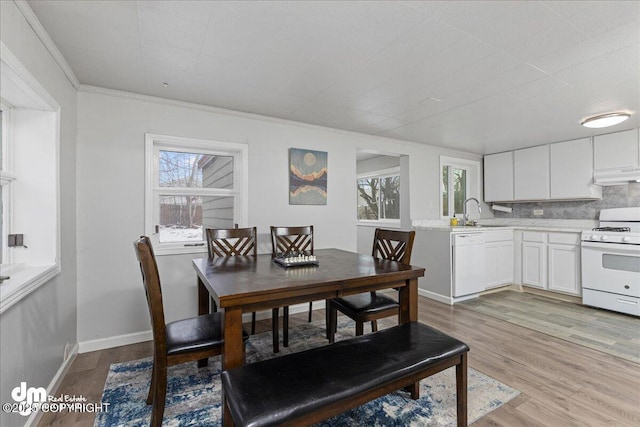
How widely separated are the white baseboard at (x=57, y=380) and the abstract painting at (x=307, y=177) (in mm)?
2365

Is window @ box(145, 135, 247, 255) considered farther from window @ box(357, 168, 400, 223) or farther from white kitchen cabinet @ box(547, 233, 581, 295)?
white kitchen cabinet @ box(547, 233, 581, 295)

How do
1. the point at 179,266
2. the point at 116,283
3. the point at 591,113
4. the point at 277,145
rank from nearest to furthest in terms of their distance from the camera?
1. the point at 116,283
2. the point at 179,266
3. the point at 591,113
4. the point at 277,145

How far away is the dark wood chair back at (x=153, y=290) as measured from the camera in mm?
1441

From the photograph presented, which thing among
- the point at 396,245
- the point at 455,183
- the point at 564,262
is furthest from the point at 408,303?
the point at 455,183

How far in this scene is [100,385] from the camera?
6.70 feet

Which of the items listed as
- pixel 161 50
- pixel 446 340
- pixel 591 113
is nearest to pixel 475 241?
pixel 591 113

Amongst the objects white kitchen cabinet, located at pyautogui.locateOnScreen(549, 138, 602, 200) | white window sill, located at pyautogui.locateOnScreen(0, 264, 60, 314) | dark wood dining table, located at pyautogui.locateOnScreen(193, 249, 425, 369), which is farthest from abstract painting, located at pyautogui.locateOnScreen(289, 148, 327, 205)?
white kitchen cabinet, located at pyautogui.locateOnScreen(549, 138, 602, 200)

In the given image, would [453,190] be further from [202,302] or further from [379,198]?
[202,302]

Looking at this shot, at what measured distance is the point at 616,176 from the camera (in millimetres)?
3801

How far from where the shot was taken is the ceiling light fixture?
3107 mm

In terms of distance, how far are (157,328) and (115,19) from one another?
68.1 inches

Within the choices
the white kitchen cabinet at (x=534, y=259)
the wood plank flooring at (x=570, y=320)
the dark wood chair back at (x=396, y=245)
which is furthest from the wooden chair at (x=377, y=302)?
the white kitchen cabinet at (x=534, y=259)

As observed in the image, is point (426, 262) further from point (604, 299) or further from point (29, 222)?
point (29, 222)

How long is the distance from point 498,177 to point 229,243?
470 centimetres
